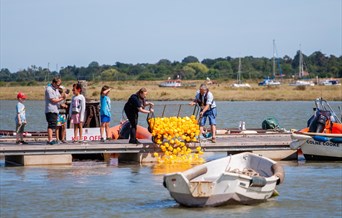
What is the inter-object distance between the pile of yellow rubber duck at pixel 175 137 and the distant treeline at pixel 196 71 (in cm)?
9261

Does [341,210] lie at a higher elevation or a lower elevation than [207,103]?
lower

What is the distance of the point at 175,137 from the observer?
23.0 metres

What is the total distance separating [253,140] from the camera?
82.4 feet

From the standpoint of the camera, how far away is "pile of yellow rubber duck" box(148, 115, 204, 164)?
75.2ft

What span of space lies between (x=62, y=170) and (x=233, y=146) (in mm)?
4458

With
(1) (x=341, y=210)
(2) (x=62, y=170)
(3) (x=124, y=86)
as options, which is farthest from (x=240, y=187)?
(3) (x=124, y=86)

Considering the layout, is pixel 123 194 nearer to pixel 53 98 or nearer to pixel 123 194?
pixel 123 194

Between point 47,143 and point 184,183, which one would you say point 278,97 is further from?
point 184,183

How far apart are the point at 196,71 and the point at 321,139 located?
110599 mm

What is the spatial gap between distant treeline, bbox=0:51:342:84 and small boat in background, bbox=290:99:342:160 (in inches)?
3630

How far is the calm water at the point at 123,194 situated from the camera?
17.2 m

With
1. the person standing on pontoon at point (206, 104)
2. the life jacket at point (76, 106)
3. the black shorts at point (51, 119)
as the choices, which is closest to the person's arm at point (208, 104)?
the person standing on pontoon at point (206, 104)

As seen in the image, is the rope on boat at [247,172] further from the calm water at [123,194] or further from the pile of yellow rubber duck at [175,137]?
the pile of yellow rubber duck at [175,137]

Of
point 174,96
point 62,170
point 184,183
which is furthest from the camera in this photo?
point 174,96
